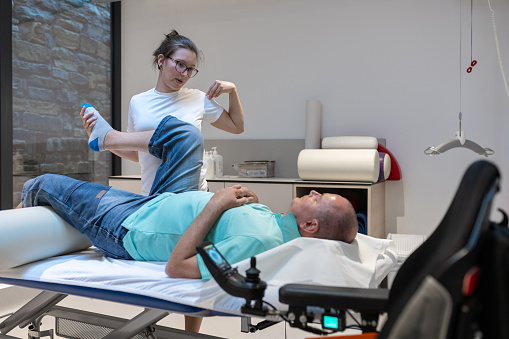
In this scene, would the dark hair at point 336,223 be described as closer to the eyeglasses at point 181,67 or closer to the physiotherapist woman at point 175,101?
the physiotherapist woman at point 175,101

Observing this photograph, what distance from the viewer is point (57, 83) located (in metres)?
3.78

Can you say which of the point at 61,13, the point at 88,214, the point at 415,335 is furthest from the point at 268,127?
the point at 415,335

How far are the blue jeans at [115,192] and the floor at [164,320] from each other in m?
1.00

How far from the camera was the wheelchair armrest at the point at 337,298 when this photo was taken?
1081mm

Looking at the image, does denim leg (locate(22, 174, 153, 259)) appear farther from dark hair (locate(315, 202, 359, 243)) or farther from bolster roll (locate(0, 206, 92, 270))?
→ dark hair (locate(315, 202, 359, 243))

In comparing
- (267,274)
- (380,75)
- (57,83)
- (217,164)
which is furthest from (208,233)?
(57,83)

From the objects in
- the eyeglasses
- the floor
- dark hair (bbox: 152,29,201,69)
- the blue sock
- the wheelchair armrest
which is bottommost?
the floor

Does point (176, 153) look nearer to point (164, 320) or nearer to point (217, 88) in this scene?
point (217, 88)

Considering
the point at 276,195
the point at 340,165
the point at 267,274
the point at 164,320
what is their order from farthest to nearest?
the point at 276,195 → the point at 340,165 → the point at 164,320 → the point at 267,274

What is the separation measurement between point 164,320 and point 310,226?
1.66m

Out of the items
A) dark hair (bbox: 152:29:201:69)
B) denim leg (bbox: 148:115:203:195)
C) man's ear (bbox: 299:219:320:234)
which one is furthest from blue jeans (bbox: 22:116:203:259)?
man's ear (bbox: 299:219:320:234)

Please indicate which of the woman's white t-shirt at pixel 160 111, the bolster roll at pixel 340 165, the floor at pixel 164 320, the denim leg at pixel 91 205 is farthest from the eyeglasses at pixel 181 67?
the floor at pixel 164 320

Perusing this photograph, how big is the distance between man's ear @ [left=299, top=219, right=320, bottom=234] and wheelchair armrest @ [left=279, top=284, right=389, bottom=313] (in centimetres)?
41

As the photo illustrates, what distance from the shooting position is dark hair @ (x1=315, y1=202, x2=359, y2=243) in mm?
1514
